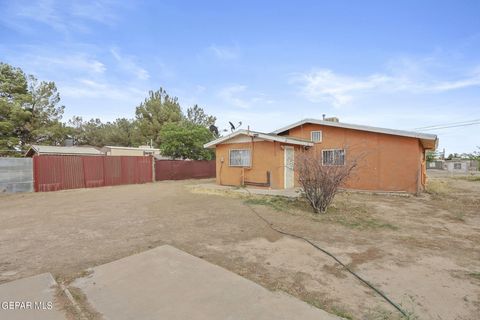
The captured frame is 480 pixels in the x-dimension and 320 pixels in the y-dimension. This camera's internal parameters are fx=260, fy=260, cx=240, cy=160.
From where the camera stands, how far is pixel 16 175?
11.9 meters

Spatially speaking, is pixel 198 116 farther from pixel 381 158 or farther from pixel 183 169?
pixel 381 158

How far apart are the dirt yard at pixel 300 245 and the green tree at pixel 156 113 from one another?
2336 centimetres

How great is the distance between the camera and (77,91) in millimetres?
15289

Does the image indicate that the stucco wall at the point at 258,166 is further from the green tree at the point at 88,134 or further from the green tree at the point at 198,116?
the green tree at the point at 88,134

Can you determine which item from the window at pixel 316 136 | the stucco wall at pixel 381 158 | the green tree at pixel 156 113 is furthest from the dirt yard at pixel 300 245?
the green tree at pixel 156 113

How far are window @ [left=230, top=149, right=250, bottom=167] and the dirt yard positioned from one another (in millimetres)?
5111

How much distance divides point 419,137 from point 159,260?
11.8 meters

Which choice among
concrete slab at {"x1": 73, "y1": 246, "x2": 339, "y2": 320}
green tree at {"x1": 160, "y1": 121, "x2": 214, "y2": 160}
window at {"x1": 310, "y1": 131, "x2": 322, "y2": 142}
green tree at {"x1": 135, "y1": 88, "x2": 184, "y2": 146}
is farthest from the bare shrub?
green tree at {"x1": 135, "y1": 88, "x2": 184, "y2": 146}

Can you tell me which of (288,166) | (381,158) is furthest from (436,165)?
(288,166)

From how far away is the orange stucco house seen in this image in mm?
11609

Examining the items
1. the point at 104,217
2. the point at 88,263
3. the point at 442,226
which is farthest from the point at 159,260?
the point at 442,226

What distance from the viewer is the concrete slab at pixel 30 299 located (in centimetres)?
241

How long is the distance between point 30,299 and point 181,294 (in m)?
1.55

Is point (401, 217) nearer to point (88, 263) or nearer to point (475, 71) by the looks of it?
point (88, 263)
